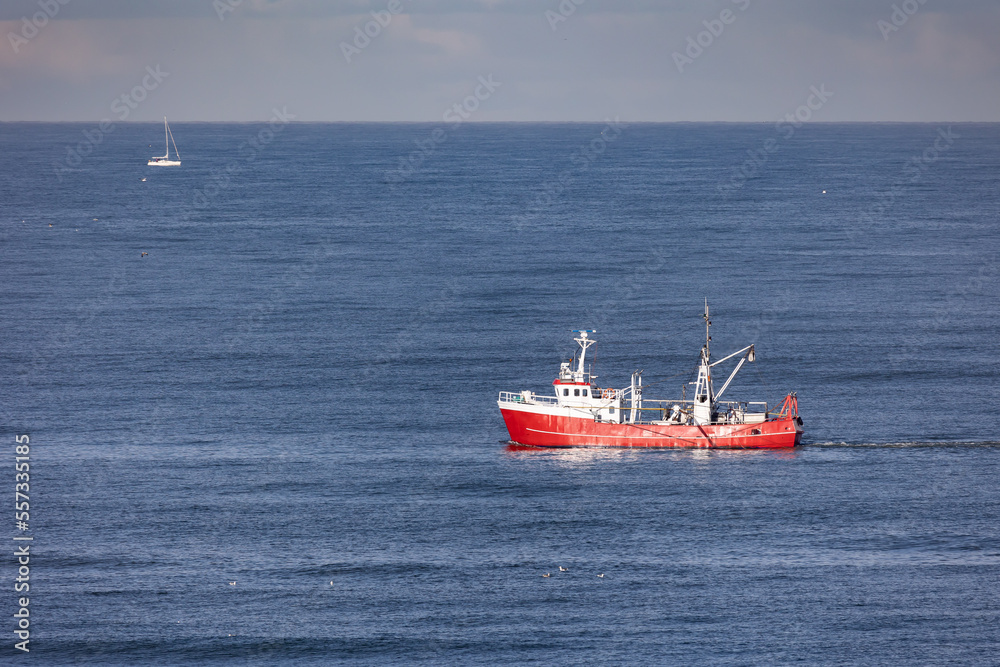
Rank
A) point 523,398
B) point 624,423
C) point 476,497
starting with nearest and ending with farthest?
point 476,497 < point 624,423 < point 523,398

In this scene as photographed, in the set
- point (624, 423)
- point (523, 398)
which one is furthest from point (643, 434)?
point (523, 398)

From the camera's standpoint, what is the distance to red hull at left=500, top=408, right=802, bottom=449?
352 ft

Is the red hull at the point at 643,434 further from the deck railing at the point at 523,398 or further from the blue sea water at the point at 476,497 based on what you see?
the blue sea water at the point at 476,497

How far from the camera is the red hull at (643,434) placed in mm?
107312

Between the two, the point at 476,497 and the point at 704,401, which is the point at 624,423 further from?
the point at 476,497

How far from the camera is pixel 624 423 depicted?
356 feet

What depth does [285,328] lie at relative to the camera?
157250 mm

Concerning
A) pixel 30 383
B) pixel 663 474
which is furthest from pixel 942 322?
pixel 30 383

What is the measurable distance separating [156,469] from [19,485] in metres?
11.3

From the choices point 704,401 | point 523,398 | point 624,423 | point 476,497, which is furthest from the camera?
point 523,398

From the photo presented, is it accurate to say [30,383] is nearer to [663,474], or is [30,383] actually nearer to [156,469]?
[156,469]

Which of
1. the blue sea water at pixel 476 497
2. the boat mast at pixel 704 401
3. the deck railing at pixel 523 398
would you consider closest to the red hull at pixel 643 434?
the boat mast at pixel 704 401

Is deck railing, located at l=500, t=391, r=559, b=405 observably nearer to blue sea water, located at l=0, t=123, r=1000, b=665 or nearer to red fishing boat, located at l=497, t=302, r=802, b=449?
red fishing boat, located at l=497, t=302, r=802, b=449

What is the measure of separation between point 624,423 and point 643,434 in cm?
201
